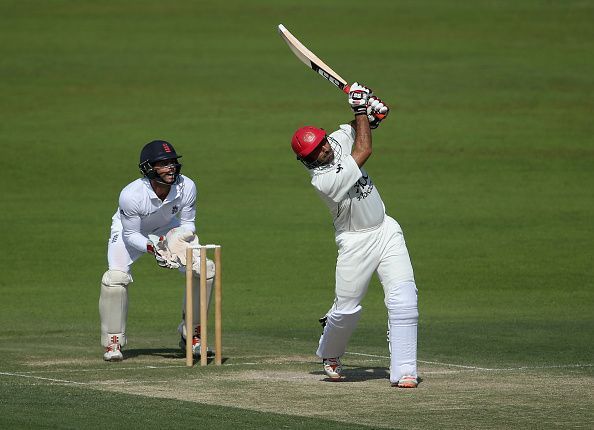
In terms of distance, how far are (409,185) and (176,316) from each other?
1046 cm

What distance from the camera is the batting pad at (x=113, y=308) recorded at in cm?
1132

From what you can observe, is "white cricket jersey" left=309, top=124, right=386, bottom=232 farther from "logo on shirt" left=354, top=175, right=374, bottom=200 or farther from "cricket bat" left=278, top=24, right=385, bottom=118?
"cricket bat" left=278, top=24, right=385, bottom=118

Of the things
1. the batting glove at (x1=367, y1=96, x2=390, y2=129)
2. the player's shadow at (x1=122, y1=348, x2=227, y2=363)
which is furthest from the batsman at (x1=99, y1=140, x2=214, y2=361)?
the batting glove at (x1=367, y1=96, x2=390, y2=129)

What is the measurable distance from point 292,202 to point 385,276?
47.3 feet

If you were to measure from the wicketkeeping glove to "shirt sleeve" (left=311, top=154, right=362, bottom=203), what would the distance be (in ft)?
5.55

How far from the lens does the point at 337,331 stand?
10.1 metres

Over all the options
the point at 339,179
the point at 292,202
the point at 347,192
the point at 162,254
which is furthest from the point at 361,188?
the point at 292,202

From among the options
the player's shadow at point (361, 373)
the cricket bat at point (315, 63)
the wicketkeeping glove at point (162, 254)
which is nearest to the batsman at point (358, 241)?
the player's shadow at point (361, 373)

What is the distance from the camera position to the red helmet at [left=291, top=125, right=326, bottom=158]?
9.79m

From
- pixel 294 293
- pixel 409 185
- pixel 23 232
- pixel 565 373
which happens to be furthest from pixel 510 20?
pixel 565 373

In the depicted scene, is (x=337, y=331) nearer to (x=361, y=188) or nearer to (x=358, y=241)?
(x=358, y=241)

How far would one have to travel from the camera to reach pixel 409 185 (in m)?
25.6

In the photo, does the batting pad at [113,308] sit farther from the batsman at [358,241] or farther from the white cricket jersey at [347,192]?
the white cricket jersey at [347,192]

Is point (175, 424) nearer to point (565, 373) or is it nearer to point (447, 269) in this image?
point (565, 373)
